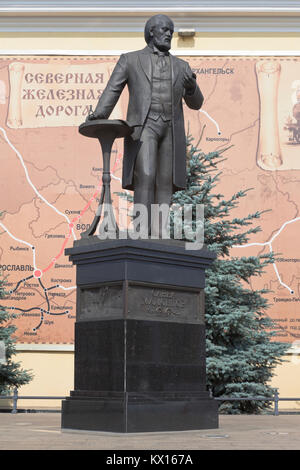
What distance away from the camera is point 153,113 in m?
6.50

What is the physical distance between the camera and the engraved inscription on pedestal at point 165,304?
5.88m

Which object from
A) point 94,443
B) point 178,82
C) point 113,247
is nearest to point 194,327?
point 113,247

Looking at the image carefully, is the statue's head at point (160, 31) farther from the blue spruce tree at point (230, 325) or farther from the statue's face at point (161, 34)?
the blue spruce tree at point (230, 325)

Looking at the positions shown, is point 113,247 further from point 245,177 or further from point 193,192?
point 245,177

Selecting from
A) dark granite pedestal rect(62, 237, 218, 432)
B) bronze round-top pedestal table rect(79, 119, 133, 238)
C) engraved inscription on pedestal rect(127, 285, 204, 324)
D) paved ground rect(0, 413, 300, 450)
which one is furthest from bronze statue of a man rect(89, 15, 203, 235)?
paved ground rect(0, 413, 300, 450)

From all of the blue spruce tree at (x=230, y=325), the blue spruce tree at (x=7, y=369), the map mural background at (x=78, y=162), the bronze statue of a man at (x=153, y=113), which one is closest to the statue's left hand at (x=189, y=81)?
the bronze statue of a man at (x=153, y=113)

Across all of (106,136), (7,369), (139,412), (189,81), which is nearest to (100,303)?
(139,412)

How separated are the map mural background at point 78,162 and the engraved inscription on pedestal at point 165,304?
21.5ft

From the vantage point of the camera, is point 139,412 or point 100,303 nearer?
point 139,412

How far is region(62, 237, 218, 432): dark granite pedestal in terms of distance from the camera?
5.71 meters

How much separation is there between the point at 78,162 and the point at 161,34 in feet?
21.9

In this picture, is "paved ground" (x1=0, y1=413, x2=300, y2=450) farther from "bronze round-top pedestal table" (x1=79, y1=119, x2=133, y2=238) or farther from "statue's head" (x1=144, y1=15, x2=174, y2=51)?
"statue's head" (x1=144, y1=15, x2=174, y2=51)

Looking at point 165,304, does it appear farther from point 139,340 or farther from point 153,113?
point 153,113

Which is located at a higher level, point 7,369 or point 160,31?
point 160,31
